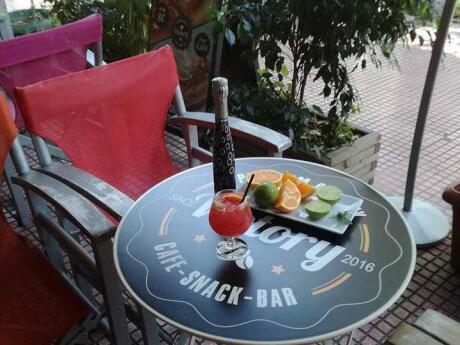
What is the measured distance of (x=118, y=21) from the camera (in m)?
3.29

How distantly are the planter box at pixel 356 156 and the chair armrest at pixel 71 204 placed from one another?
1.29 meters

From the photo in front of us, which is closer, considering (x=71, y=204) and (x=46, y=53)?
(x=71, y=204)

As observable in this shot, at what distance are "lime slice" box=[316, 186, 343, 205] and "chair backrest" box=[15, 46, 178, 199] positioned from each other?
0.82 m

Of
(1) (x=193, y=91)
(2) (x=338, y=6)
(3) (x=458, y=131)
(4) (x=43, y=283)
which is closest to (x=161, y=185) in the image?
(4) (x=43, y=283)

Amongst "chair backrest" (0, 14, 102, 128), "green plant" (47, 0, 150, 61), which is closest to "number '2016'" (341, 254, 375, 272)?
"chair backrest" (0, 14, 102, 128)

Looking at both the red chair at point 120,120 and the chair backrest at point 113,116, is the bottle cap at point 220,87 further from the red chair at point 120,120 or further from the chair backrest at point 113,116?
the chair backrest at point 113,116

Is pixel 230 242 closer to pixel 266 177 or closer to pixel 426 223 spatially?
pixel 266 177

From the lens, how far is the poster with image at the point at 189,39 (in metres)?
2.79

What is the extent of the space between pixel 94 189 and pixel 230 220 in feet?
1.63

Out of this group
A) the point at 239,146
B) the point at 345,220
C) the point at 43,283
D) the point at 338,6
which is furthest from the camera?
the point at 239,146

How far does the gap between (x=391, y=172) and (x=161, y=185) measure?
179 centimetres

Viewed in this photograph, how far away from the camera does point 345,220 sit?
1.17m

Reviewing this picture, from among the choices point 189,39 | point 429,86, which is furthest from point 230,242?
point 189,39

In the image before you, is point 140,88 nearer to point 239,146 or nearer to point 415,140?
point 239,146
